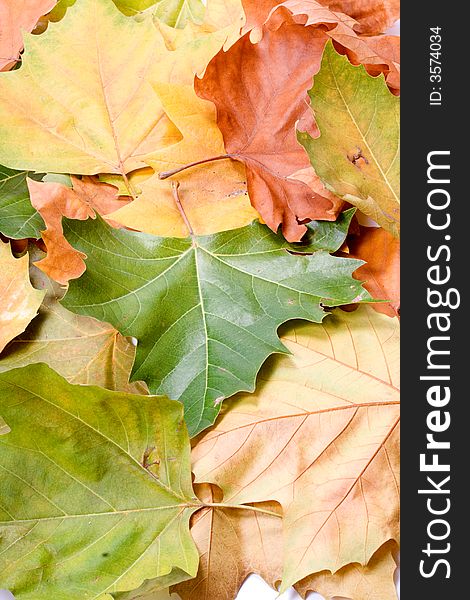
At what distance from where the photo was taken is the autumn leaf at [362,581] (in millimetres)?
575

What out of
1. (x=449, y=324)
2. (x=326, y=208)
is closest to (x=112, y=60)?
(x=326, y=208)

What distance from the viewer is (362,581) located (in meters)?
0.58

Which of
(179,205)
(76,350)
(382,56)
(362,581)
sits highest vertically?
(382,56)

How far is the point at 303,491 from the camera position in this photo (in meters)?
0.57

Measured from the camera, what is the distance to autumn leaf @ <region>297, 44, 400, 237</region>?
56cm

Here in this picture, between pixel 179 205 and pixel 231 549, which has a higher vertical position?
pixel 179 205

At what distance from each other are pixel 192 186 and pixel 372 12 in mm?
243

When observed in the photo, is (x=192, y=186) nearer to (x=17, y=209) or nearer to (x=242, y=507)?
(x=17, y=209)

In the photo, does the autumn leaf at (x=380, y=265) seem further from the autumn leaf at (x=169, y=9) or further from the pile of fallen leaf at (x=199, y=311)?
the autumn leaf at (x=169, y=9)

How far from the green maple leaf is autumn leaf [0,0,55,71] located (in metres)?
0.20

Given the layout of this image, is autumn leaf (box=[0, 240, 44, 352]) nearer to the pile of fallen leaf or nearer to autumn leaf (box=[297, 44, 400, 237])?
the pile of fallen leaf

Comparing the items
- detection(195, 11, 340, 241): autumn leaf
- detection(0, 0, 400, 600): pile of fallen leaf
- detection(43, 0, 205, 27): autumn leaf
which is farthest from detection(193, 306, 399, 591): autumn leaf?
detection(43, 0, 205, 27): autumn leaf

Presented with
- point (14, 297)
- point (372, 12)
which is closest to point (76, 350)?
point (14, 297)

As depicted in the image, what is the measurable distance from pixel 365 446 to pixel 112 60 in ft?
1.20
